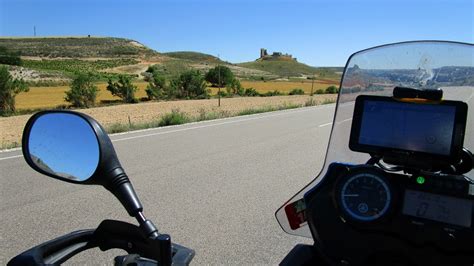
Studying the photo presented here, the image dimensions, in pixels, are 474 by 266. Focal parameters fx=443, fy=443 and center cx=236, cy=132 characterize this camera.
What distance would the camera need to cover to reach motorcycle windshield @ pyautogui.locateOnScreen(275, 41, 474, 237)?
207 cm

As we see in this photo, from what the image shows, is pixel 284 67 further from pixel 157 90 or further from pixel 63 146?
pixel 63 146

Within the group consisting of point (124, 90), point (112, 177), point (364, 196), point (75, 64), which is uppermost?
point (75, 64)

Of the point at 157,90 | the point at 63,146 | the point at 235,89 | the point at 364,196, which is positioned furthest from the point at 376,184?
the point at 235,89

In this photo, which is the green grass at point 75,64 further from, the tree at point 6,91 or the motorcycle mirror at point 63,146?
the motorcycle mirror at point 63,146

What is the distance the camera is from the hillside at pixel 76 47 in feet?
413

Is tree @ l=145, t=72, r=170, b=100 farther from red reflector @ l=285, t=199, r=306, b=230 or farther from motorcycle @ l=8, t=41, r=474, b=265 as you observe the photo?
motorcycle @ l=8, t=41, r=474, b=265

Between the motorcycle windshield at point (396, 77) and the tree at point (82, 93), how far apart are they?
35114mm

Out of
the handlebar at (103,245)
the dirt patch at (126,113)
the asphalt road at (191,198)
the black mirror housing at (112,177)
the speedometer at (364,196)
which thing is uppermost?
the black mirror housing at (112,177)

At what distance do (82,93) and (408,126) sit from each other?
3629 centimetres

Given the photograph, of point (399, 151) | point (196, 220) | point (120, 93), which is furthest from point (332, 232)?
point (120, 93)

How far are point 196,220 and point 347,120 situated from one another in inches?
124

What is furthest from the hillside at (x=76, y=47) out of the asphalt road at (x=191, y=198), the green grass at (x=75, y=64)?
the asphalt road at (x=191, y=198)

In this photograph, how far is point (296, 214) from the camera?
2158 millimetres

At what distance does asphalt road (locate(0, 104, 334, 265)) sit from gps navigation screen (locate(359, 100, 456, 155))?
2.36 metres
